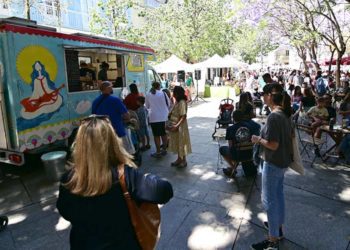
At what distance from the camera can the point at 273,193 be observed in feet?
9.69

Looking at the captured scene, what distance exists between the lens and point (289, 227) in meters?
3.57

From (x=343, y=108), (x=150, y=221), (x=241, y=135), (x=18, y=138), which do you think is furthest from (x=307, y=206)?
(x=18, y=138)

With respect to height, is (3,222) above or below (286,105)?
below

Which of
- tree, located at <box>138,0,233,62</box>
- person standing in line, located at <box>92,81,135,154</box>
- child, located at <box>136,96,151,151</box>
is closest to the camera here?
person standing in line, located at <box>92,81,135,154</box>

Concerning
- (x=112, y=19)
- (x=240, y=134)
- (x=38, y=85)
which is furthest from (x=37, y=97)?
(x=112, y=19)

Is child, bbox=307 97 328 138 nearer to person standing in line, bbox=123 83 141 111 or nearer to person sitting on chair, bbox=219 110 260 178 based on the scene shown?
person sitting on chair, bbox=219 110 260 178

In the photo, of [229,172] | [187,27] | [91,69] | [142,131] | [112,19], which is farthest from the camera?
[187,27]

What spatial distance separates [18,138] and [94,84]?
9.22ft

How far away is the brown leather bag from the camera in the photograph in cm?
155

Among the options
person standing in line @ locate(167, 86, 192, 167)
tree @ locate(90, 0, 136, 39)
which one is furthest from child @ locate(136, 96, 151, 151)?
tree @ locate(90, 0, 136, 39)

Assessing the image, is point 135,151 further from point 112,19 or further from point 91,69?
point 112,19

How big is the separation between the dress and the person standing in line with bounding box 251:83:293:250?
248cm

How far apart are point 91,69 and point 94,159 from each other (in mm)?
7250

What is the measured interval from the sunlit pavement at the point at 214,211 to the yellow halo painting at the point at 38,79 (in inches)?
53.7
